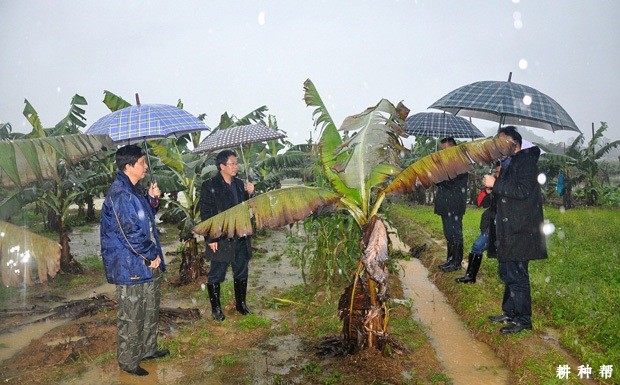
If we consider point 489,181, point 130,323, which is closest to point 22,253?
point 130,323

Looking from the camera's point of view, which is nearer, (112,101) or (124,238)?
(124,238)

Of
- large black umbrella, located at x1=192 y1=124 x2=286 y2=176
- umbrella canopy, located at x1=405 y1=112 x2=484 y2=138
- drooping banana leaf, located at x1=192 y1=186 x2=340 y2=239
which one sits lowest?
drooping banana leaf, located at x1=192 y1=186 x2=340 y2=239

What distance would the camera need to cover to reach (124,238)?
12.1 ft

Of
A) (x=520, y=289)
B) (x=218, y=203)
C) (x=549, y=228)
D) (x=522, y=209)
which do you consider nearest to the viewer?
(x=522, y=209)

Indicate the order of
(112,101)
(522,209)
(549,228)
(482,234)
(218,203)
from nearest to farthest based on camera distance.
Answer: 1. (522,209)
2. (218,203)
3. (482,234)
4. (112,101)
5. (549,228)

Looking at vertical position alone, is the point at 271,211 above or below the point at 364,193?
below

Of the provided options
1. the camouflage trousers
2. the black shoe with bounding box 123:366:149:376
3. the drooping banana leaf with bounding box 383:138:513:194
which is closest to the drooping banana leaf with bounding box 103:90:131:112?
the camouflage trousers

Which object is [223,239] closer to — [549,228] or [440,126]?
[440,126]

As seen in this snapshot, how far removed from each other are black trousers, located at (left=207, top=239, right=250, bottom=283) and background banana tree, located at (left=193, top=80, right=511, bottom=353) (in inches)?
52.2

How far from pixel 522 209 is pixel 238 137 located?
3.29m

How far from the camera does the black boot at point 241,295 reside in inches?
210

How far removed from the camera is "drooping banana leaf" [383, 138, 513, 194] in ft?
11.6

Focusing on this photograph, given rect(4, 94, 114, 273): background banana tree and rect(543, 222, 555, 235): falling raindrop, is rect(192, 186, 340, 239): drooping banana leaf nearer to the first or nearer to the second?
rect(4, 94, 114, 273): background banana tree

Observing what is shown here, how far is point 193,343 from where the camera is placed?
4582 mm
